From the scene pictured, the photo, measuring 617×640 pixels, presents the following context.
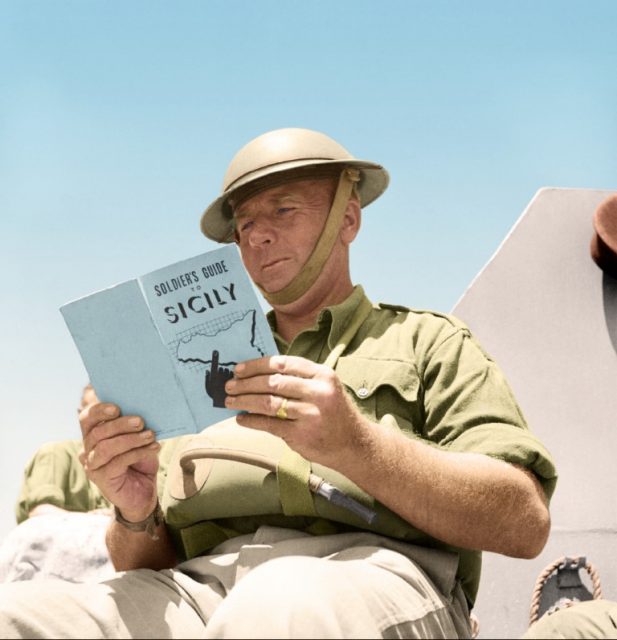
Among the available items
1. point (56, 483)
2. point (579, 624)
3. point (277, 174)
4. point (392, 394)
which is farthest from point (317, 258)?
point (56, 483)

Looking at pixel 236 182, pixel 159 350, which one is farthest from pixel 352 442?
pixel 236 182

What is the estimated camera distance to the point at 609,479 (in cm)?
436

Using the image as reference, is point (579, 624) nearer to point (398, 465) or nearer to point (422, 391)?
point (398, 465)

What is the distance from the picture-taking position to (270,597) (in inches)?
73.1

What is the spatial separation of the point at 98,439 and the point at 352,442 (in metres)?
0.63

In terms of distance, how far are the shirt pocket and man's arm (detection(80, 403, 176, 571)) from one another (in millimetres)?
534

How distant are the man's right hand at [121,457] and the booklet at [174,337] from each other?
0.11 ft

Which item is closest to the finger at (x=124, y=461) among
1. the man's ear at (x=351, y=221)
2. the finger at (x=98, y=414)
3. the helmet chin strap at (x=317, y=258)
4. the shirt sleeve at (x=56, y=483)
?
the finger at (x=98, y=414)

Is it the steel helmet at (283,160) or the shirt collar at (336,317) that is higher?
the steel helmet at (283,160)

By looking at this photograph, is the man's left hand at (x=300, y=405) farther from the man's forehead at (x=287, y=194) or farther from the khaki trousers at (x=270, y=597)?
the man's forehead at (x=287, y=194)

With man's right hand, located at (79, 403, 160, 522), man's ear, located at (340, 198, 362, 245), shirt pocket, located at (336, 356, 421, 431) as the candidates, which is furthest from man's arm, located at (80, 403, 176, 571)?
man's ear, located at (340, 198, 362, 245)

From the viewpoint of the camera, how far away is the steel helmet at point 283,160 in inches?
116

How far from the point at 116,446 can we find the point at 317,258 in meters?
0.85

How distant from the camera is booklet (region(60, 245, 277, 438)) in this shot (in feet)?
7.32
